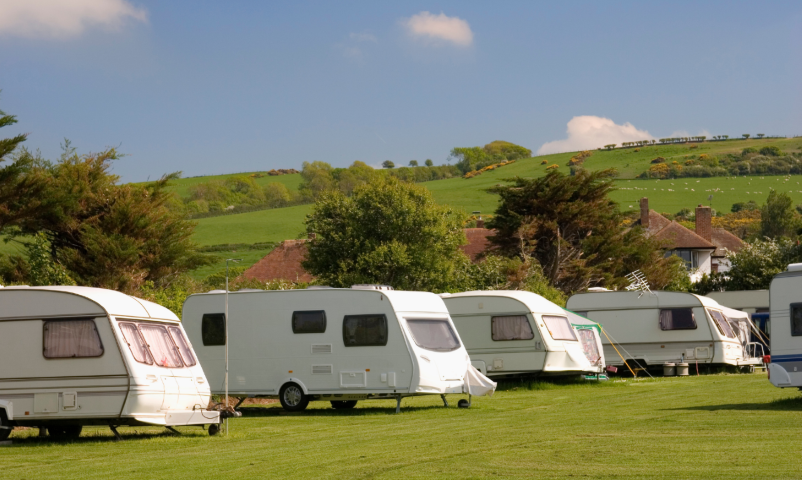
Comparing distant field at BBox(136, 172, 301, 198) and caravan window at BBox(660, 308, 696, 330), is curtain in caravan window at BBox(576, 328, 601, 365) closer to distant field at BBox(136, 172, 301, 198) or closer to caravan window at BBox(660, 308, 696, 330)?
caravan window at BBox(660, 308, 696, 330)

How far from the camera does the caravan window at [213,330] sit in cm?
2061

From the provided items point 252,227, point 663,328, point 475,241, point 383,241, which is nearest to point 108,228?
point 383,241

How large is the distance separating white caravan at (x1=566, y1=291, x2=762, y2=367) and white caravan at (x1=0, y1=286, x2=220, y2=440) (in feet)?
63.7

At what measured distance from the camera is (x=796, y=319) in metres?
16.7

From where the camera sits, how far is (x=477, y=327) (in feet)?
82.9

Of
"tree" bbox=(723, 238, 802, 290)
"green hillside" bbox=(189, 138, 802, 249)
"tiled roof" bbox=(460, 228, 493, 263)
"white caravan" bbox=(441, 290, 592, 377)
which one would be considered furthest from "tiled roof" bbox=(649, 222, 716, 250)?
"white caravan" bbox=(441, 290, 592, 377)

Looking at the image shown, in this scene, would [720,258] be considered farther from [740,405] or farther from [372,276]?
[740,405]

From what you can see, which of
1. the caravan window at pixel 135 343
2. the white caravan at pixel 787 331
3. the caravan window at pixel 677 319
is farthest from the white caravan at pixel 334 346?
the caravan window at pixel 677 319

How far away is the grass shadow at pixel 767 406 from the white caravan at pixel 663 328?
12555 mm

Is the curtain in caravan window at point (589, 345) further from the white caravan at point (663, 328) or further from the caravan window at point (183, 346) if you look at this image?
the caravan window at point (183, 346)

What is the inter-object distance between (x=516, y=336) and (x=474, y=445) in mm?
12787

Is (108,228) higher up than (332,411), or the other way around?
(108,228)

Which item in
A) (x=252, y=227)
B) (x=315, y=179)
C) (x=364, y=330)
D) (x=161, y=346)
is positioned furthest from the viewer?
(x=315, y=179)

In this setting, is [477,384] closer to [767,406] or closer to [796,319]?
[767,406]
